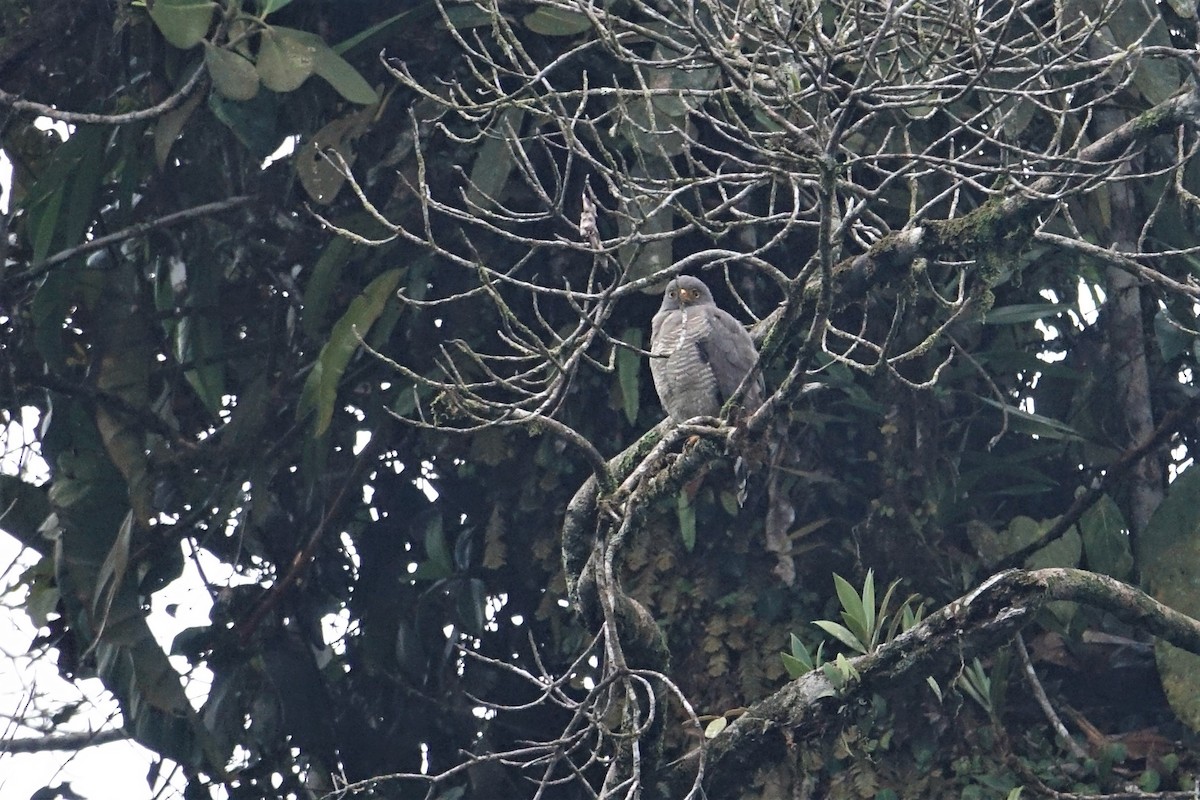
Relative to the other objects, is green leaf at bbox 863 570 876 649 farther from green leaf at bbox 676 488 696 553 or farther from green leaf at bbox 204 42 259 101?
green leaf at bbox 204 42 259 101

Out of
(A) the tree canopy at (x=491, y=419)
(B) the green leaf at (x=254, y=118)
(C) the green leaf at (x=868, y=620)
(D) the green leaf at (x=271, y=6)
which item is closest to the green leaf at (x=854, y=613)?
(C) the green leaf at (x=868, y=620)

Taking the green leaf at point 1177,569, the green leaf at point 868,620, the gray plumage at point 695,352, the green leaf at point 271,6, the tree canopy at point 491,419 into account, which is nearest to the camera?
the green leaf at point 868,620

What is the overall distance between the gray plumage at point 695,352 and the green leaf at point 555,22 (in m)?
1.08

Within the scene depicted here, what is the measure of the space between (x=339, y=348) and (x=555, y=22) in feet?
4.40

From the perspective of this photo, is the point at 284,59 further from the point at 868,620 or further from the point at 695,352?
the point at 868,620

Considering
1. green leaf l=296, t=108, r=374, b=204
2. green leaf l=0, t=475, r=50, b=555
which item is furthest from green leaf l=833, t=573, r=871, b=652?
green leaf l=0, t=475, r=50, b=555

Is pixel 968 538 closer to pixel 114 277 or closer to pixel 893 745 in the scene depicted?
pixel 893 745

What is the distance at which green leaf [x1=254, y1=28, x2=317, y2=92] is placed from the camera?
4777 mm

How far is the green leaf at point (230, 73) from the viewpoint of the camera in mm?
4742

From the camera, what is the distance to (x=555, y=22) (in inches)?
193

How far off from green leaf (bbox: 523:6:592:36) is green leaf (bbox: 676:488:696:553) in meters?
1.62

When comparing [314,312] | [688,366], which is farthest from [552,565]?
[314,312]

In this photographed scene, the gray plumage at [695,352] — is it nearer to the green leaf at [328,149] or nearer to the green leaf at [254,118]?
the green leaf at [328,149]

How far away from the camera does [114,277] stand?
546 cm
